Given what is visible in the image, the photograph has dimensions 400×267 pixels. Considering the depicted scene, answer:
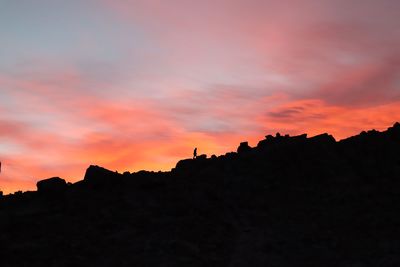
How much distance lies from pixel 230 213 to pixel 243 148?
9577 millimetres

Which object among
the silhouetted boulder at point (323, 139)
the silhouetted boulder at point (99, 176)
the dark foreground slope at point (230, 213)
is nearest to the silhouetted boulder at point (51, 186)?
the dark foreground slope at point (230, 213)

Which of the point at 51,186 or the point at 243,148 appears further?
the point at 243,148

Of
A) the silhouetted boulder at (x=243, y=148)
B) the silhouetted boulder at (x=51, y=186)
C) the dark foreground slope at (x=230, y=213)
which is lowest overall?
the dark foreground slope at (x=230, y=213)

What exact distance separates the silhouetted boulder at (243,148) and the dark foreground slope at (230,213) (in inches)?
6.7

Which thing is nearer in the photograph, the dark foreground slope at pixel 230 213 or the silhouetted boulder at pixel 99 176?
the dark foreground slope at pixel 230 213

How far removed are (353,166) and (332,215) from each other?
7.14 m

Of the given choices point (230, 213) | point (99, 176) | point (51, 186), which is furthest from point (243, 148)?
point (51, 186)

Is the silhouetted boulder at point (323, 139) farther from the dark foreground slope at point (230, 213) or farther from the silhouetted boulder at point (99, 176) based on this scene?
the silhouetted boulder at point (99, 176)

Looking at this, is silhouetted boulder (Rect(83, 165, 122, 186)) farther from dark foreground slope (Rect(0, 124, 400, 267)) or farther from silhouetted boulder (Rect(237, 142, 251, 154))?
silhouetted boulder (Rect(237, 142, 251, 154))

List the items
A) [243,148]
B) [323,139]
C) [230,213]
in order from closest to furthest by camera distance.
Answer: [230,213]
[323,139]
[243,148]

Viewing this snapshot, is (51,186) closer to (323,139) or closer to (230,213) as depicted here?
(230,213)

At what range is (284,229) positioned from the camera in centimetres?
3544

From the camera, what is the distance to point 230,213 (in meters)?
37.3

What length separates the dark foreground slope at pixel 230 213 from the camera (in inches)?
1258
